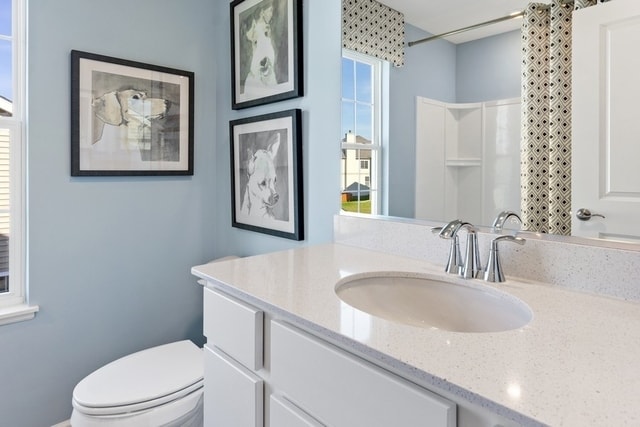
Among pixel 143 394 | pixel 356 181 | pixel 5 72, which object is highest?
pixel 5 72

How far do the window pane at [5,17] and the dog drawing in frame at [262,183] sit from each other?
113 cm

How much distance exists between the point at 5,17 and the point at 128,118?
596 millimetres

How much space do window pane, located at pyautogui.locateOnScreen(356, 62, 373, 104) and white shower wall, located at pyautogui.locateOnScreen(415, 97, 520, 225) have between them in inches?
8.9

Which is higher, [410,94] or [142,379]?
[410,94]

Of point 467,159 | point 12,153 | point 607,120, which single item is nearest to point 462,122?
point 467,159

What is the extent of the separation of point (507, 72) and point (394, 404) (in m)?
0.90

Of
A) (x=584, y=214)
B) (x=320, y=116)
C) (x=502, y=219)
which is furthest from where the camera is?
(x=320, y=116)

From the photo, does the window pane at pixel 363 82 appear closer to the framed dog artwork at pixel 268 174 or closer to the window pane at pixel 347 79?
the window pane at pixel 347 79

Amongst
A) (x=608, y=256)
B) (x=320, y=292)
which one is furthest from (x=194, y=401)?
(x=608, y=256)

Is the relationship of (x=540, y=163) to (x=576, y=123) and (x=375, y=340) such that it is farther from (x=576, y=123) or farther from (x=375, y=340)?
(x=375, y=340)

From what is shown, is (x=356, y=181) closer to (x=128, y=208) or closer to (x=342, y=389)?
(x=342, y=389)

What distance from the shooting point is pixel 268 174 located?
1837 mm

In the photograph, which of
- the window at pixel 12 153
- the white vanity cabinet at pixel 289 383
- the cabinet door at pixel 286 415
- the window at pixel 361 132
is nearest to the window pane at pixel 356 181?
the window at pixel 361 132

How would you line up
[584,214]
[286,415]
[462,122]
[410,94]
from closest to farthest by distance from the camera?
[286,415], [584,214], [462,122], [410,94]
